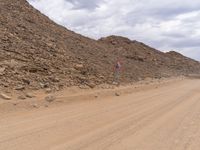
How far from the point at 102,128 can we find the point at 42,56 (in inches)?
493

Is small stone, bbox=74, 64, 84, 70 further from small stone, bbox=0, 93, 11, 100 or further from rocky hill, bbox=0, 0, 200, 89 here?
small stone, bbox=0, 93, 11, 100

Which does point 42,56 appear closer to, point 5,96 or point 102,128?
point 5,96

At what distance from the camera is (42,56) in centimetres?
2308

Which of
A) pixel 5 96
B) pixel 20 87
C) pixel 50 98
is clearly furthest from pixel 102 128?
pixel 20 87

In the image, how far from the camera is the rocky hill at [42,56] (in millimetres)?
19694

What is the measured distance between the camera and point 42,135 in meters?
9.89

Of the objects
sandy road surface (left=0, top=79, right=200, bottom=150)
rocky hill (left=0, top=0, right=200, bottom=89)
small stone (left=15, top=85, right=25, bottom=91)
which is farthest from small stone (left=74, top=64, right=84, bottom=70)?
sandy road surface (left=0, top=79, right=200, bottom=150)

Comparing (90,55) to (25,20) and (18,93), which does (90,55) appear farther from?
(18,93)

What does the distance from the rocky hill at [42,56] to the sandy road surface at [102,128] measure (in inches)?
157

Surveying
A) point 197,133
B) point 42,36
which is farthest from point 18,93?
point 42,36

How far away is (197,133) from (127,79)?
767 inches

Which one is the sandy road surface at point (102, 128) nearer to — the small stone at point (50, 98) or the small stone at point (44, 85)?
the small stone at point (50, 98)

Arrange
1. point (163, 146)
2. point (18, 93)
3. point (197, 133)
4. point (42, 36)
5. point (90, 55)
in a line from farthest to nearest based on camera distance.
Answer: point (90, 55)
point (42, 36)
point (18, 93)
point (197, 133)
point (163, 146)

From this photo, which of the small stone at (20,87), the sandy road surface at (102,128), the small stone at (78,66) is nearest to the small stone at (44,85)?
the small stone at (20,87)
